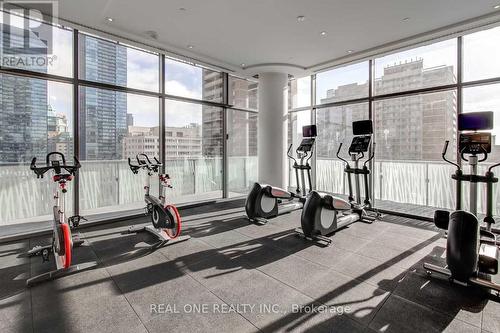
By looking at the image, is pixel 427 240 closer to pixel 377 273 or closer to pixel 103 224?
pixel 377 273

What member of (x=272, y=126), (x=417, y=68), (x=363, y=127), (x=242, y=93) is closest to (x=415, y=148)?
(x=363, y=127)

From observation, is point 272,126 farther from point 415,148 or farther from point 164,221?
point 164,221

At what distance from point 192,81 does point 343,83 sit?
3.61 m

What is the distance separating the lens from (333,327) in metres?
2.02

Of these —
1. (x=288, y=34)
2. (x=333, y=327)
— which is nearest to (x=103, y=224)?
(x=333, y=327)

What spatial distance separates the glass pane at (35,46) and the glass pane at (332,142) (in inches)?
219

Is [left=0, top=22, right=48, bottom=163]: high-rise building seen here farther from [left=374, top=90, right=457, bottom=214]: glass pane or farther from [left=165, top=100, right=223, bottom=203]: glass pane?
[left=374, top=90, right=457, bottom=214]: glass pane

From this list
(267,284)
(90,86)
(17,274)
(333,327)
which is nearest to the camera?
(333,327)

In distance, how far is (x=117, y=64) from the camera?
507 cm

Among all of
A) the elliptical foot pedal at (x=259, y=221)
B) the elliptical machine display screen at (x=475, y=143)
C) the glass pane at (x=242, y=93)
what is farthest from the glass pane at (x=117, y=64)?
the elliptical machine display screen at (x=475, y=143)

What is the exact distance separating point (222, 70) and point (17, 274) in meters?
5.40

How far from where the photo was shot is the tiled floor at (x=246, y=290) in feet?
6.81

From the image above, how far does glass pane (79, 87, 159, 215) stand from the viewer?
4.81 metres

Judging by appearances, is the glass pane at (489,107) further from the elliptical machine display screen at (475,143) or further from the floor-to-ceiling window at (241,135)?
the floor-to-ceiling window at (241,135)
